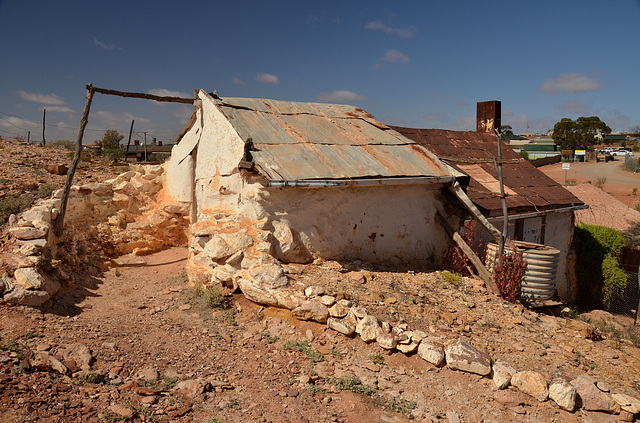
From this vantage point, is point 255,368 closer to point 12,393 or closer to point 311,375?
point 311,375

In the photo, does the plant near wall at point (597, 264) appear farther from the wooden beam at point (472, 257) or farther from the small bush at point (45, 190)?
the small bush at point (45, 190)

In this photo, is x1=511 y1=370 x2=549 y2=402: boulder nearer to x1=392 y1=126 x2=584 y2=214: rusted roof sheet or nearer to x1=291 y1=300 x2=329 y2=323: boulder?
x1=291 y1=300 x2=329 y2=323: boulder

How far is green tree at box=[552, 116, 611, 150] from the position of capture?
48.8m

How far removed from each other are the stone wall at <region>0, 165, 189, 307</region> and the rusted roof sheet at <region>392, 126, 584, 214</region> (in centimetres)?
606

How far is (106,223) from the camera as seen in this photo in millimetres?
8727

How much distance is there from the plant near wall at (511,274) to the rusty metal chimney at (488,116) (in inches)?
284

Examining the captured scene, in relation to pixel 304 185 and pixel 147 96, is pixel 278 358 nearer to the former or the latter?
pixel 304 185

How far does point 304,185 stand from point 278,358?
2428 mm

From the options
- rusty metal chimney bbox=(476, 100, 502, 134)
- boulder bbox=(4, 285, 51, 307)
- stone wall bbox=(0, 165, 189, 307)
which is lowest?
boulder bbox=(4, 285, 51, 307)

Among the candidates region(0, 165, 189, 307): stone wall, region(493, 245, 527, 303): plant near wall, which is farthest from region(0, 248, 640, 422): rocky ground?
region(0, 165, 189, 307): stone wall

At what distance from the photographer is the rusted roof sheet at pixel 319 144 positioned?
21.4ft

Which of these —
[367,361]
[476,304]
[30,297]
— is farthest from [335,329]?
[30,297]

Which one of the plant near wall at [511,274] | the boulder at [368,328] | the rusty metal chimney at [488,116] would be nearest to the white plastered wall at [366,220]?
the plant near wall at [511,274]

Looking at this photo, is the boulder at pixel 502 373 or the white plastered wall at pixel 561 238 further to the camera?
the white plastered wall at pixel 561 238
